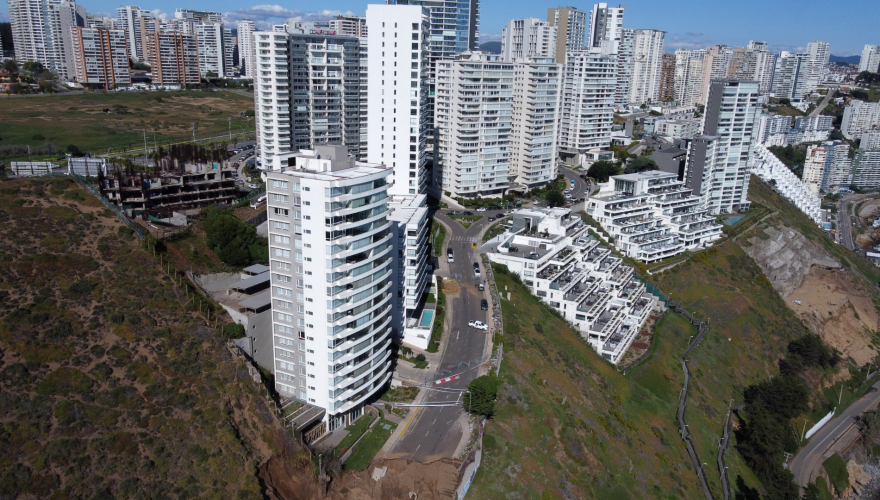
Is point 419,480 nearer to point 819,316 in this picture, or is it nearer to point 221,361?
point 221,361

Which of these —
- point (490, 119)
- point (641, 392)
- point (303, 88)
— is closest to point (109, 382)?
point (641, 392)

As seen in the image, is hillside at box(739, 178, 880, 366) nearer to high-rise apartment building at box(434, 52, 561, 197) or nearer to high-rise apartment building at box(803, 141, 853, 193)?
high-rise apartment building at box(434, 52, 561, 197)

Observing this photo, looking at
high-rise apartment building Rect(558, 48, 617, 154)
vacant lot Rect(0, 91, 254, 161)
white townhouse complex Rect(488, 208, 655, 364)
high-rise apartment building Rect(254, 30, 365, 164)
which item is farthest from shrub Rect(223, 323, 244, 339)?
high-rise apartment building Rect(558, 48, 617, 154)

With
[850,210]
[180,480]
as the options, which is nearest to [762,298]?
[180,480]

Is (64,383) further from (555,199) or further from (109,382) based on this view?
(555,199)

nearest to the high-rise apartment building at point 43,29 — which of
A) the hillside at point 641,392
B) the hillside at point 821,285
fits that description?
the hillside at point 641,392

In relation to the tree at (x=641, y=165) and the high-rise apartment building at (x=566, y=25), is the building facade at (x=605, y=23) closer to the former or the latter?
the high-rise apartment building at (x=566, y=25)
